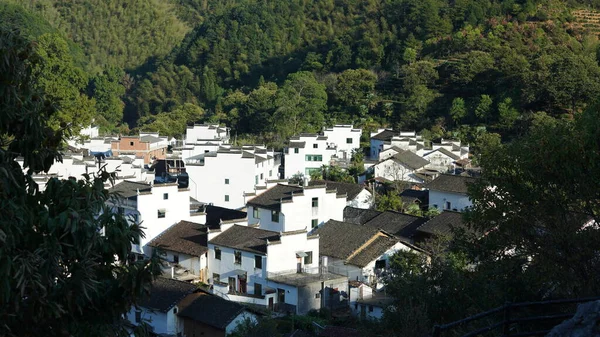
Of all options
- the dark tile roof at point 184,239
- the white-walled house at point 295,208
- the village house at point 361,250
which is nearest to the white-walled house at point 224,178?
the white-walled house at point 295,208

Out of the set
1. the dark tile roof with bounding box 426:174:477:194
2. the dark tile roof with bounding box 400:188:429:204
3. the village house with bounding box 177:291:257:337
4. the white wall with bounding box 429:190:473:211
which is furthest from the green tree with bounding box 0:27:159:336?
the dark tile roof with bounding box 400:188:429:204

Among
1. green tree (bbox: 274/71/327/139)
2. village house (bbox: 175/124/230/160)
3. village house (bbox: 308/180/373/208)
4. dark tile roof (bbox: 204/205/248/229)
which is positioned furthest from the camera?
green tree (bbox: 274/71/327/139)

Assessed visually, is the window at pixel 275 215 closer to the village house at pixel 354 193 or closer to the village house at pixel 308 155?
the village house at pixel 354 193

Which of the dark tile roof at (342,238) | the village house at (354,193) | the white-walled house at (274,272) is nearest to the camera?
the white-walled house at (274,272)

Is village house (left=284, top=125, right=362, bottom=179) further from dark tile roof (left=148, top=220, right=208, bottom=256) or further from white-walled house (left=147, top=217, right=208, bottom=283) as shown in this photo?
white-walled house (left=147, top=217, right=208, bottom=283)

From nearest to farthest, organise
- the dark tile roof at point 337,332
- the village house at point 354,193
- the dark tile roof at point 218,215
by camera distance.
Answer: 1. the dark tile roof at point 337,332
2. the dark tile roof at point 218,215
3. the village house at point 354,193

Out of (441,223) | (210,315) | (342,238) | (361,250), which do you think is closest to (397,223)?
(441,223)

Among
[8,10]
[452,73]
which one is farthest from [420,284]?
[8,10]

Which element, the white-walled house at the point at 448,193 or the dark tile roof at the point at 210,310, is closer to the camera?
the dark tile roof at the point at 210,310
